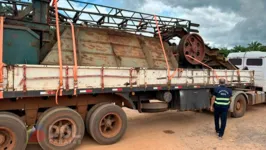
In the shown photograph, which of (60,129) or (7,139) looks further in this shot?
(60,129)

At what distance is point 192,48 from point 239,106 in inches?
117

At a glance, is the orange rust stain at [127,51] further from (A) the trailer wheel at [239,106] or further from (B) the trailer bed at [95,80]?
(A) the trailer wheel at [239,106]

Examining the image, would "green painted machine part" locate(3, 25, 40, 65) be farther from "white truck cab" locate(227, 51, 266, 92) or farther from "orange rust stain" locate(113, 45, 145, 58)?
"white truck cab" locate(227, 51, 266, 92)

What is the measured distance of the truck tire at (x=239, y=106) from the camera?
29.0 ft

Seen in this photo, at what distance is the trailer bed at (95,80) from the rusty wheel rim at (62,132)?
0.68 meters

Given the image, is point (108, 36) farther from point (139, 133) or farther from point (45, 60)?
point (139, 133)

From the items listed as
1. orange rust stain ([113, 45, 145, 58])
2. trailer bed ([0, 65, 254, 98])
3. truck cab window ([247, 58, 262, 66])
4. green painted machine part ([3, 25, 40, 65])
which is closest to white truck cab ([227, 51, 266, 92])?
truck cab window ([247, 58, 262, 66])

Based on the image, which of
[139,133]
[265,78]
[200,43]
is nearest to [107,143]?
[139,133]

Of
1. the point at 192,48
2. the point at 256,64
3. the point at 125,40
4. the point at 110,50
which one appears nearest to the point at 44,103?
the point at 110,50

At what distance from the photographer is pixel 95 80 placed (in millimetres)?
5344

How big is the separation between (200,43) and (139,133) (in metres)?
4.23

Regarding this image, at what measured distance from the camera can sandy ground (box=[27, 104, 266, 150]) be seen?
5652 mm

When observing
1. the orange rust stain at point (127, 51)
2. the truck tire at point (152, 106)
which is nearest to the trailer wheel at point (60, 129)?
the truck tire at point (152, 106)

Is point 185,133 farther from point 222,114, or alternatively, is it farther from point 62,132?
point 62,132
